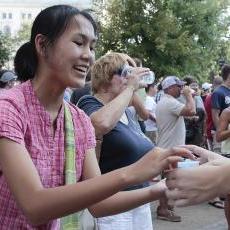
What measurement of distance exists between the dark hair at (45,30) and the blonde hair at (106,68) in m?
1.31

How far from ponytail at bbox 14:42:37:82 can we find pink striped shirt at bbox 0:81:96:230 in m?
0.08

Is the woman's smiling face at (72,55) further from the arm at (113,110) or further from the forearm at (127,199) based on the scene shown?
the arm at (113,110)

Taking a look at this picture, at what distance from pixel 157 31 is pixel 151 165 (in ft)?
70.7

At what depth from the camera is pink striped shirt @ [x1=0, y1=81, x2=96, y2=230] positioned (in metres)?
1.78

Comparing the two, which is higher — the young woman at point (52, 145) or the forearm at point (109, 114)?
the young woman at point (52, 145)

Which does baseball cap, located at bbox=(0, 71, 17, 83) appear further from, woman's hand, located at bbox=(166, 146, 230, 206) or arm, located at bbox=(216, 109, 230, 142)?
woman's hand, located at bbox=(166, 146, 230, 206)

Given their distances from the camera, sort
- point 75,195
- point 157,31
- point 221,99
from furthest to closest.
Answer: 1. point 157,31
2. point 221,99
3. point 75,195

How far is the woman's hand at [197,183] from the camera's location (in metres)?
1.64

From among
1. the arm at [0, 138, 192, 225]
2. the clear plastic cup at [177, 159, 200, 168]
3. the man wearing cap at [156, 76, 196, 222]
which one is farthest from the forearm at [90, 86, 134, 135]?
the man wearing cap at [156, 76, 196, 222]

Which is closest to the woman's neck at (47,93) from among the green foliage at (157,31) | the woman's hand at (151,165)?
the woman's hand at (151,165)

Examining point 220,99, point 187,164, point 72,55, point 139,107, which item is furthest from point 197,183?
point 220,99

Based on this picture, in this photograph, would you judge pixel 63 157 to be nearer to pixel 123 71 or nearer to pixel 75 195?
pixel 75 195

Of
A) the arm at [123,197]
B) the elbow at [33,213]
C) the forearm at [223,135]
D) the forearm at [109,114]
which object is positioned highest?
the elbow at [33,213]

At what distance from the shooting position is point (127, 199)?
2.05 meters
